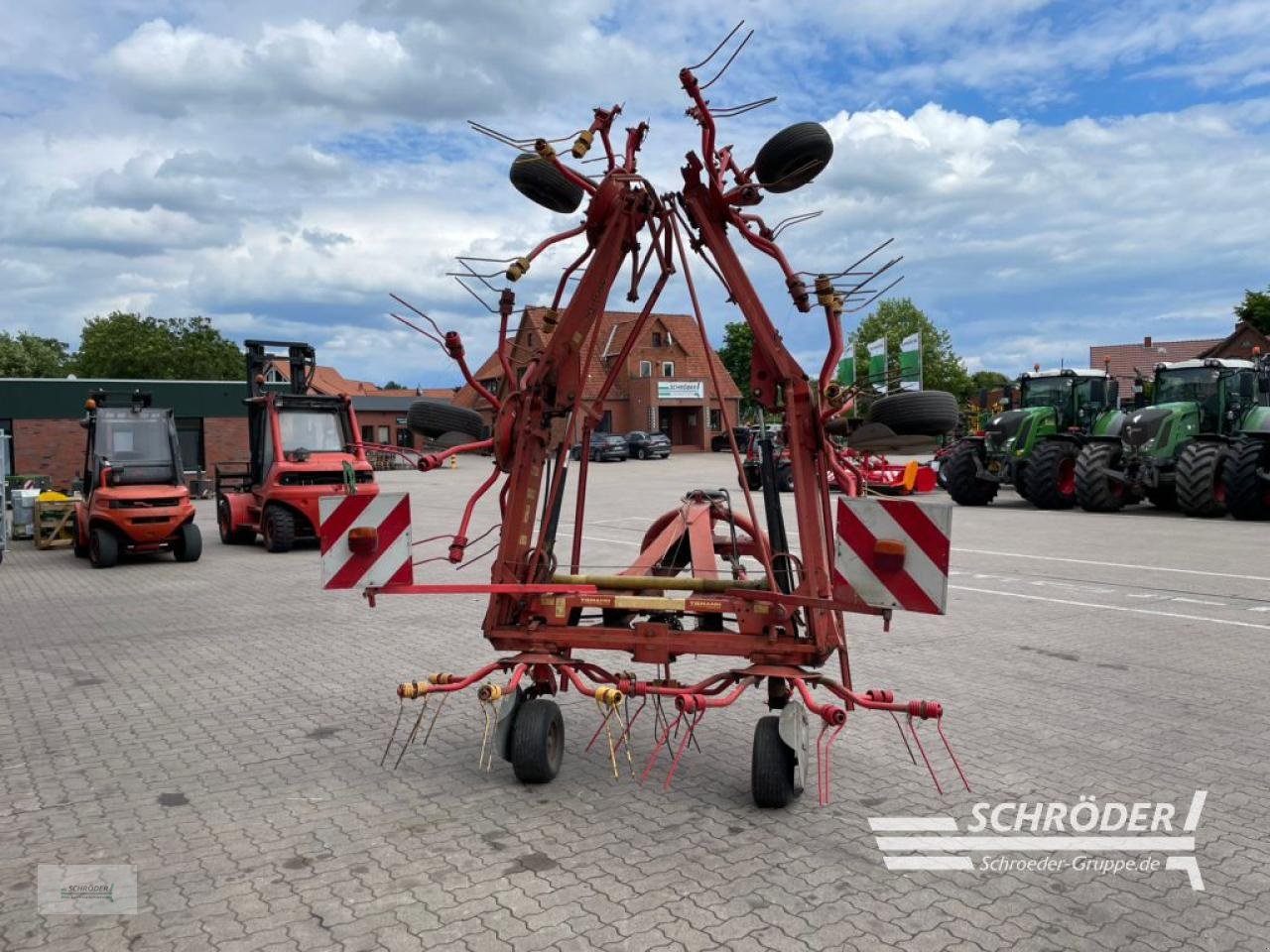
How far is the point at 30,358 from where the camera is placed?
7325cm

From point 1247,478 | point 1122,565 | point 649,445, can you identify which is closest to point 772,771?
point 1122,565

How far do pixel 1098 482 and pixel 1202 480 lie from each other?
1.94 meters

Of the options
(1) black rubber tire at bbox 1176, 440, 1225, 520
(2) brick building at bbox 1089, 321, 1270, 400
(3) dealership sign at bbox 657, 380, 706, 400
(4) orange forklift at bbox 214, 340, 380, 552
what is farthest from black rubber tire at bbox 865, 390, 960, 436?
(2) brick building at bbox 1089, 321, 1270, 400

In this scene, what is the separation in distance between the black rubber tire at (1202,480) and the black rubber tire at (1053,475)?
2.76 m

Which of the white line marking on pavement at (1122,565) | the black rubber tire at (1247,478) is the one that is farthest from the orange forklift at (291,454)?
the black rubber tire at (1247,478)

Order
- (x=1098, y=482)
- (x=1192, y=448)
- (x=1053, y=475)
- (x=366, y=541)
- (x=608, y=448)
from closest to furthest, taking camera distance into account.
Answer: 1. (x=366, y=541)
2. (x=1192, y=448)
3. (x=1098, y=482)
4. (x=1053, y=475)
5. (x=608, y=448)

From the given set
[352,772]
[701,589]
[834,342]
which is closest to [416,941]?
[352,772]

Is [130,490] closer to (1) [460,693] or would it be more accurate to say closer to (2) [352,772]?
(1) [460,693]

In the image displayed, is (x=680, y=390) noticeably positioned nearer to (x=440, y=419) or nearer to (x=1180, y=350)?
(x=1180, y=350)

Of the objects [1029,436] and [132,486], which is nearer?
[132,486]

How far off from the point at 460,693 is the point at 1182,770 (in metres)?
4.41

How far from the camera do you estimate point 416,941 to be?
11.5 feet

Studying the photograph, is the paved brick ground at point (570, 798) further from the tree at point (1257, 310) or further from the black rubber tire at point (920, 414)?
the tree at point (1257, 310)

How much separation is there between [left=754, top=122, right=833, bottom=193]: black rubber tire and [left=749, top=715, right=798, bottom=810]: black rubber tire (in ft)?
8.81
